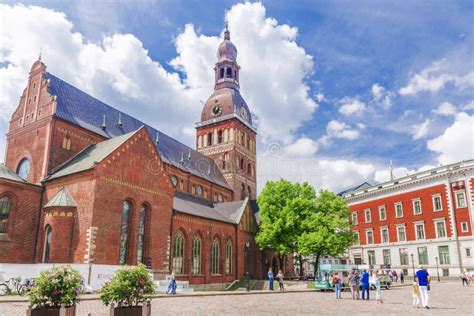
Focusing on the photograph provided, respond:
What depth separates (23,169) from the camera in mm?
34281

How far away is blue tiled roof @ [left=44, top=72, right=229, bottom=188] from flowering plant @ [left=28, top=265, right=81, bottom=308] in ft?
86.3

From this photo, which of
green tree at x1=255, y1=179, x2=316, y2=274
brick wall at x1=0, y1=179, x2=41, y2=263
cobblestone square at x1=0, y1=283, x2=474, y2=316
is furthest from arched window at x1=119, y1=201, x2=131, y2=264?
green tree at x1=255, y1=179, x2=316, y2=274

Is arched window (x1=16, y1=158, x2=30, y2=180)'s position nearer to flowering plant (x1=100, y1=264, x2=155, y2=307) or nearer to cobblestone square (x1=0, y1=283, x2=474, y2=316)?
cobblestone square (x1=0, y1=283, x2=474, y2=316)

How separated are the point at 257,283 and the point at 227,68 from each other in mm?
38404

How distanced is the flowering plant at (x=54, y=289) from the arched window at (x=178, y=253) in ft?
84.0

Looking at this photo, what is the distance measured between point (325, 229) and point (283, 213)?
5.07 m

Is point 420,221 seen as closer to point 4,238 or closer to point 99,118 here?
point 99,118

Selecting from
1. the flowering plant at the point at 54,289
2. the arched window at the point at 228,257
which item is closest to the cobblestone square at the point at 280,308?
the flowering plant at the point at 54,289

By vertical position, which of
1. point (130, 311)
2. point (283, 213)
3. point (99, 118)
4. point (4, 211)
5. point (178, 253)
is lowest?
point (130, 311)

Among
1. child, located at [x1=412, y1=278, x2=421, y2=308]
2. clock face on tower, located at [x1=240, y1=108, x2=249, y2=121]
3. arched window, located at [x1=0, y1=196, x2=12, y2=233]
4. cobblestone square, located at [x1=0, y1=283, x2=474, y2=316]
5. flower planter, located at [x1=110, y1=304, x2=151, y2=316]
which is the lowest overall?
cobblestone square, located at [x1=0, y1=283, x2=474, y2=316]

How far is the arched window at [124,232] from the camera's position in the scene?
29.8 m

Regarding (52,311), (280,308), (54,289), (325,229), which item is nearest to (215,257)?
(325,229)

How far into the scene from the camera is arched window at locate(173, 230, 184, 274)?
35.4 meters

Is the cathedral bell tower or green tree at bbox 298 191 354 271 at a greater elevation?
the cathedral bell tower
